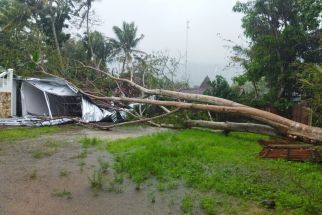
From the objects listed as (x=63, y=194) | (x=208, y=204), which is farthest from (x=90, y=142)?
(x=208, y=204)

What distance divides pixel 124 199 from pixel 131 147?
424 cm

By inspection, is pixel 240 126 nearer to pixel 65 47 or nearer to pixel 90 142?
pixel 90 142

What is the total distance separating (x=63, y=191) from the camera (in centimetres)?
612

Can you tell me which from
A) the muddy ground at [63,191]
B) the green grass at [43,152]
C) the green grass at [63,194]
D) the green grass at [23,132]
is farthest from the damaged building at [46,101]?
the green grass at [63,194]

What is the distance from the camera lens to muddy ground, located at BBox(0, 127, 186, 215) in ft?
17.5

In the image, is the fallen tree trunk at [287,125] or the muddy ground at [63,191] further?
the fallen tree trunk at [287,125]

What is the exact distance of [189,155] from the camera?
346 inches

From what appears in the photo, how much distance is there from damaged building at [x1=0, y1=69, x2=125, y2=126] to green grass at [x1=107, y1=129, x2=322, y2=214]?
726 centimetres

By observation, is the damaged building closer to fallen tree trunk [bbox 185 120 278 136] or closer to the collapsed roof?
the collapsed roof

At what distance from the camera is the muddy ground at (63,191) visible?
5.32 meters

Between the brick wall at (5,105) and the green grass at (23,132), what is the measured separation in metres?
4.40

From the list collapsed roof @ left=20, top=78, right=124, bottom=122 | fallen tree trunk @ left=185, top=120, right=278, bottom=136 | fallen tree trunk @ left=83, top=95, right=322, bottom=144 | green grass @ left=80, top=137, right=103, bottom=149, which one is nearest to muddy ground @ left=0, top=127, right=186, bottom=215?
green grass @ left=80, top=137, right=103, bottom=149

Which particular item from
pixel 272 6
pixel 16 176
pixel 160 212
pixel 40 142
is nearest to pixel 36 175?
pixel 16 176

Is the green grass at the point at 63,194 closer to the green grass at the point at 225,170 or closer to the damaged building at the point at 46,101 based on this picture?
the green grass at the point at 225,170
